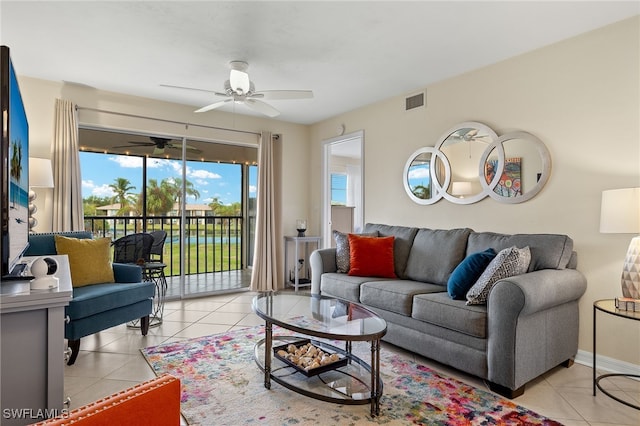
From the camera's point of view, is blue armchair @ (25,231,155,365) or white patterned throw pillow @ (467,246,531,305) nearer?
white patterned throw pillow @ (467,246,531,305)

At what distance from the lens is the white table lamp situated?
2.19 m

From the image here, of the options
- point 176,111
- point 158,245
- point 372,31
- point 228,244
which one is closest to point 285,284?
point 228,244

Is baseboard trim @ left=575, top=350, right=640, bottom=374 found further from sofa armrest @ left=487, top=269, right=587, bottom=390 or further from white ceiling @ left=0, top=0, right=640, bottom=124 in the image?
white ceiling @ left=0, top=0, right=640, bottom=124

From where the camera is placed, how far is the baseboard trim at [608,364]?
8.30ft

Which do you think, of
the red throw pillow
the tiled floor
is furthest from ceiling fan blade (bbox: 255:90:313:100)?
the tiled floor

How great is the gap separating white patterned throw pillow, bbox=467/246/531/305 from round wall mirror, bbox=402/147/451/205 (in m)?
1.37

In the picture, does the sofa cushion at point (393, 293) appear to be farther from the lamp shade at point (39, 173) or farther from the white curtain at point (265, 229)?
the lamp shade at point (39, 173)

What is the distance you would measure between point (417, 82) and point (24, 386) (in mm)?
3847

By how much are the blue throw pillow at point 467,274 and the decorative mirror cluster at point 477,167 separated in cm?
80

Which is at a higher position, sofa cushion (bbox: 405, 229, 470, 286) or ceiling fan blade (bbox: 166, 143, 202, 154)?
ceiling fan blade (bbox: 166, 143, 202, 154)

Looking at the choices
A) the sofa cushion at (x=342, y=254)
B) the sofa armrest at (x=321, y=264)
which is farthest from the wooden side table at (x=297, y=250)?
the sofa cushion at (x=342, y=254)

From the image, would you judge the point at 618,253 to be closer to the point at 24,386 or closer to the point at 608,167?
the point at 608,167

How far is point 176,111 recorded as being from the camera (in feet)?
15.1

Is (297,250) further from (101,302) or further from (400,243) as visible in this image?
(101,302)
